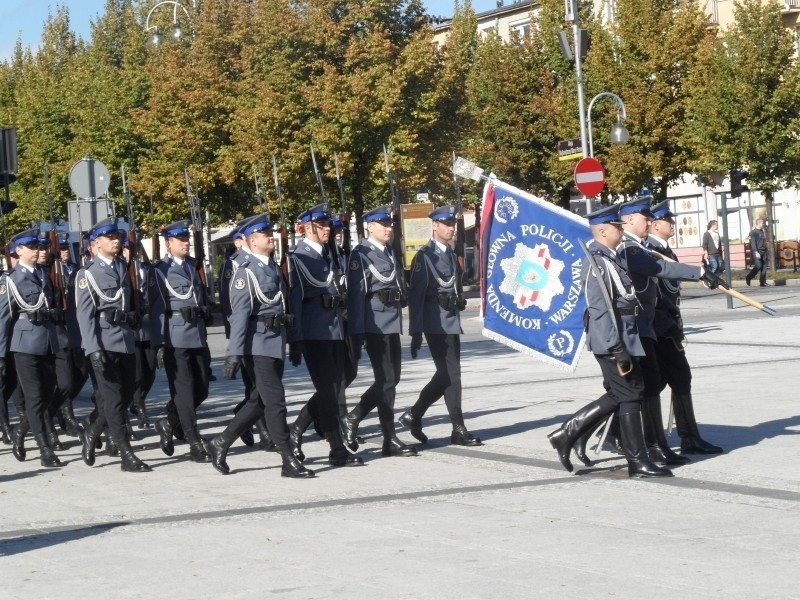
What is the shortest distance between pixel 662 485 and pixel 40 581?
13.7ft

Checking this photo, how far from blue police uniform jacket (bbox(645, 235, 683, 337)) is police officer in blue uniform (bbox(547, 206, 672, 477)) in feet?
2.50

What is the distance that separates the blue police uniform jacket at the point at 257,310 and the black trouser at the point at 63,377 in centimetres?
297

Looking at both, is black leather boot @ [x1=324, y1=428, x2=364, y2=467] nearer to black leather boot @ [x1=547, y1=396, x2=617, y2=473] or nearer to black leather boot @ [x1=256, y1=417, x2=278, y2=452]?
black leather boot @ [x1=256, y1=417, x2=278, y2=452]

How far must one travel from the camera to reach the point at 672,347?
1140 centimetres

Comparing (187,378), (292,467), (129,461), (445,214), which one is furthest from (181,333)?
(445,214)

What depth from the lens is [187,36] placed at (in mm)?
57594

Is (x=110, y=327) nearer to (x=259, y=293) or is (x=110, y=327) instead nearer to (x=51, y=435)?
(x=259, y=293)

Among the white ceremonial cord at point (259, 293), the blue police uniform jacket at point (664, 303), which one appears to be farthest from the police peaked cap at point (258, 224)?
the blue police uniform jacket at point (664, 303)

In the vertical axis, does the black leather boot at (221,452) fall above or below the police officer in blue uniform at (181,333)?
below

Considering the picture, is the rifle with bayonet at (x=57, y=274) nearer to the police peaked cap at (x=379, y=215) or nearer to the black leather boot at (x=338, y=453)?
the police peaked cap at (x=379, y=215)

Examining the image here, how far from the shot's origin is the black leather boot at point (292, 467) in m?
11.1

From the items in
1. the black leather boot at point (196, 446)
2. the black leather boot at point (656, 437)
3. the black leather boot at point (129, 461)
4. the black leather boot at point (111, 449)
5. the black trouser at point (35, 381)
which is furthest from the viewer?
the black leather boot at point (111, 449)

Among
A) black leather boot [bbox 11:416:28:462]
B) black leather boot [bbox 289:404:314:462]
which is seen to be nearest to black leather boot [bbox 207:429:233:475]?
black leather boot [bbox 289:404:314:462]

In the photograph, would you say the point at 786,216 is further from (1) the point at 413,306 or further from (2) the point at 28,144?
(1) the point at 413,306
